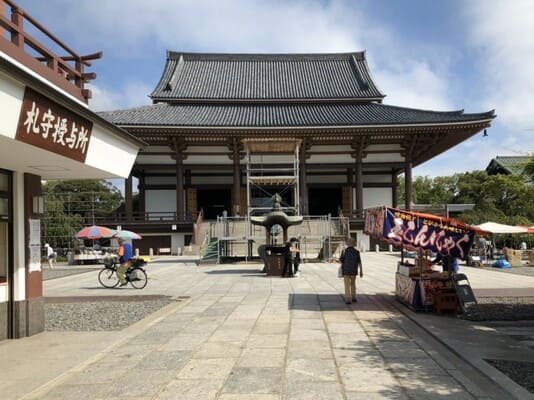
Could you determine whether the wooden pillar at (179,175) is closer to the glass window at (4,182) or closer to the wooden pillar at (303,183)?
the wooden pillar at (303,183)

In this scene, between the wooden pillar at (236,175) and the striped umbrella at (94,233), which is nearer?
the striped umbrella at (94,233)

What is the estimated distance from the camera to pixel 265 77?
35719mm

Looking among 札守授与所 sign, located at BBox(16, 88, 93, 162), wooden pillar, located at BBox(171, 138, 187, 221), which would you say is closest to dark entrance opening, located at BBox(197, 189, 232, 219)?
wooden pillar, located at BBox(171, 138, 187, 221)

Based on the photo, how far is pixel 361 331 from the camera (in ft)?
23.8

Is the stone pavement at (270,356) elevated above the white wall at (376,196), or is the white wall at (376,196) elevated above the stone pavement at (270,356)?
the white wall at (376,196)

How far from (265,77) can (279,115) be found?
7406mm

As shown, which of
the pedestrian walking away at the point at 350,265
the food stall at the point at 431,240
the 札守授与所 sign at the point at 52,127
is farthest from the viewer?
the pedestrian walking away at the point at 350,265

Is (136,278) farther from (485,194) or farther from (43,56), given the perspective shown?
(485,194)

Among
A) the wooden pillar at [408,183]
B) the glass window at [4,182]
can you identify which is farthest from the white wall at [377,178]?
the glass window at [4,182]

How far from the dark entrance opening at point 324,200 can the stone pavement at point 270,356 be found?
22428 millimetres

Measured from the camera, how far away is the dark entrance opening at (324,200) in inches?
1276

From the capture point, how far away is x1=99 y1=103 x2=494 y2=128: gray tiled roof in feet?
87.5

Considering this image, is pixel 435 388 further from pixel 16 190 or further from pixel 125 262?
pixel 125 262

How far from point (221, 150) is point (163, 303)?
773 inches
